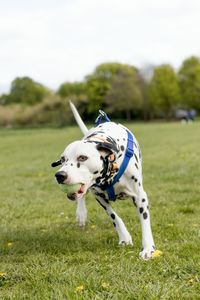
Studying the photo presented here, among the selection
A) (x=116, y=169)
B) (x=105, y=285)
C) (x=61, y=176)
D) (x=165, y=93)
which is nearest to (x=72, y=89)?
(x=165, y=93)

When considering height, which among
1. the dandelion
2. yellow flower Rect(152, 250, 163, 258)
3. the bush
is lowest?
the bush

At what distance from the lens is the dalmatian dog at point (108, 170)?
495cm

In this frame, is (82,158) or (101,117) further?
(101,117)

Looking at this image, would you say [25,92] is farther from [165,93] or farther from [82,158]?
[82,158]

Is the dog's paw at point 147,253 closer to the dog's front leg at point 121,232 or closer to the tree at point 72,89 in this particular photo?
the dog's front leg at point 121,232

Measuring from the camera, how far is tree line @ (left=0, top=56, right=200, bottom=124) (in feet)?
271

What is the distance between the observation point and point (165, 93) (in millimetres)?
84312

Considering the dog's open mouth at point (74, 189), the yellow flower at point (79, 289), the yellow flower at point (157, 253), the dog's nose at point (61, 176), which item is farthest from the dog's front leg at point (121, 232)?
the yellow flower at point (79, 289)

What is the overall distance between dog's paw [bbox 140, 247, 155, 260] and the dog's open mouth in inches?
40.8

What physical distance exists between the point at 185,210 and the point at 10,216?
2936mm

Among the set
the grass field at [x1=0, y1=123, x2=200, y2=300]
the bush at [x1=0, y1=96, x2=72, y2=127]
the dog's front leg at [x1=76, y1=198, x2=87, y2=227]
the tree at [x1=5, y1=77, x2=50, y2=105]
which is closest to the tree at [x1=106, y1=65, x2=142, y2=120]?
the bush at [x1=0, y1=96, x2=72, y2=127]

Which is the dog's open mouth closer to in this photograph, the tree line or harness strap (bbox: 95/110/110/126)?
harness strap (bbox: 95/110/110/126)

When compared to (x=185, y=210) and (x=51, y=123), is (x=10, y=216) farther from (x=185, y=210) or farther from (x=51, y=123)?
(x=51, y=123)

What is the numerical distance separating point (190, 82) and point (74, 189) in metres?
85.9
